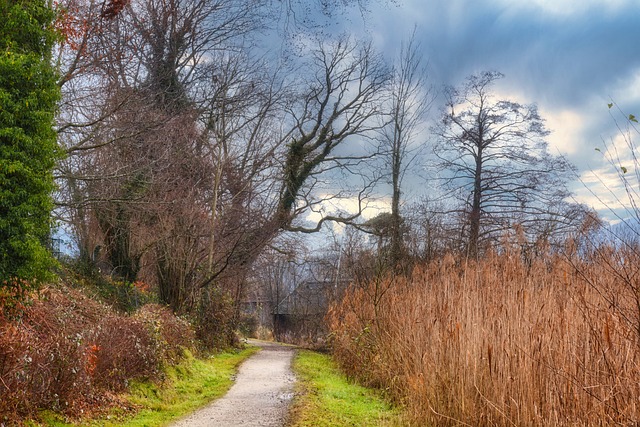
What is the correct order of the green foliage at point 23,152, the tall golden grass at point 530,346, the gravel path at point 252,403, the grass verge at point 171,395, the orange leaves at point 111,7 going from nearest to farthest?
the tall golden grass at point 530,346, the grass verge at point 171,395, the gravel path at point 252,403, the green foliage at point 23,152, the orange leaves at point 111,7

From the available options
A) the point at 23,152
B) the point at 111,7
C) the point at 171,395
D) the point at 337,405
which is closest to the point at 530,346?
the point at 337,405

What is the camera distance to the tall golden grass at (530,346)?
171 inches

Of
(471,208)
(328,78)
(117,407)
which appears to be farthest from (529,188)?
(117,407)

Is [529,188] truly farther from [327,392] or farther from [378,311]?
[327,392]

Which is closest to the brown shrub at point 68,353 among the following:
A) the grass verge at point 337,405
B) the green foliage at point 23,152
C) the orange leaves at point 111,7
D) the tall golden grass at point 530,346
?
the green foliage at point 23,152

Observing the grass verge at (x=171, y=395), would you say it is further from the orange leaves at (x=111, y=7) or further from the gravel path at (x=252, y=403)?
the orange leaves at (x=111, y=7)

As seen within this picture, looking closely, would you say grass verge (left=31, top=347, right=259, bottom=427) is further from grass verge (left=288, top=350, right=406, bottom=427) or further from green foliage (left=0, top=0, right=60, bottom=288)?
green foliage (left=0, top=0, right=60, bottom=288)

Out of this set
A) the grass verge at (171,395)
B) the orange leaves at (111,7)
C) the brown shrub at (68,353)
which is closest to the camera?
the brown shrub at (68,353)

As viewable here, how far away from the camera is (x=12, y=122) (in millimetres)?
8109

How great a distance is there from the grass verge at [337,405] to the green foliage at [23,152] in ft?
14.4

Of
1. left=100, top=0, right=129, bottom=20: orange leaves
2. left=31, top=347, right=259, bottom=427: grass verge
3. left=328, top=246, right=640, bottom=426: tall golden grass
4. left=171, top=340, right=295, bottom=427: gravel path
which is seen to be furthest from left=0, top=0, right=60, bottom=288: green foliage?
left=328, top=246, right=640, bottom=426: tall golden grass

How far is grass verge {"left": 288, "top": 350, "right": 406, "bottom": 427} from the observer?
753 centimetres

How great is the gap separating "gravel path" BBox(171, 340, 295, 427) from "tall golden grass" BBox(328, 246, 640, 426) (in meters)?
1.98

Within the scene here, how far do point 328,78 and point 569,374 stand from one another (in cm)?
2144
